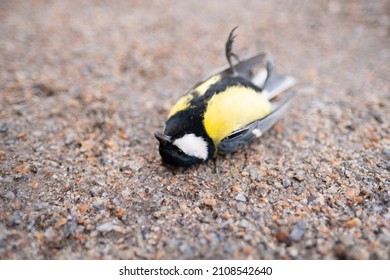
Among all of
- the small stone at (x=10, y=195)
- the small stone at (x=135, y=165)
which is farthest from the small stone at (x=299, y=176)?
the small stone at (x=10, y=195)

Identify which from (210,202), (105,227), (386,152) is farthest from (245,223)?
(386,152)

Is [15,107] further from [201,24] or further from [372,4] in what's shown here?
[372,4]

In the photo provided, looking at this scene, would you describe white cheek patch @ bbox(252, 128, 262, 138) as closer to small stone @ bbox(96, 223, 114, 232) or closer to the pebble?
the pebble

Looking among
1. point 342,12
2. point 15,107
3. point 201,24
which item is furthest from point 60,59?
point 342,12

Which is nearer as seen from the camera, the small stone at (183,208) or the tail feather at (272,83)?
the small stone at (183,208)

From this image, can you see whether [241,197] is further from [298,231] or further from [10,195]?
[10,195]

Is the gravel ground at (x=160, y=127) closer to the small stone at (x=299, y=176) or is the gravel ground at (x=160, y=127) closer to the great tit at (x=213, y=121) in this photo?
the small stone at (x=299, y=176)

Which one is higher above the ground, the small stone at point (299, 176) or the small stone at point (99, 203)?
the small stone at point (299, 176)
